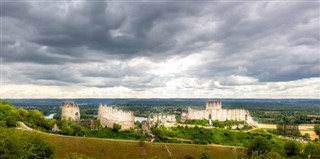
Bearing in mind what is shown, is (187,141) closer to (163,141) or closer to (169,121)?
(163,141)

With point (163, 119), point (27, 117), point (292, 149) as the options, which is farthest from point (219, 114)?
point (27, 117)

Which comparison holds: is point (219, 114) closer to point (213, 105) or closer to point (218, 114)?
point (218, 114)

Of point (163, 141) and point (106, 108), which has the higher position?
point (106, 108)

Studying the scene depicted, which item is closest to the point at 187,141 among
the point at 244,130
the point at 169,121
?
the point at 169,121

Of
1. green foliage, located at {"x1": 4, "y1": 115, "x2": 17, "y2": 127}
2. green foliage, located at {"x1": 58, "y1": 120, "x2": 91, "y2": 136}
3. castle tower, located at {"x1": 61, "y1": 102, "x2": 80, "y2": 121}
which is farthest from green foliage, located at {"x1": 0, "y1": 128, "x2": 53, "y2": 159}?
castle tower, located at {"x1": 61, "y1": 102, "x2": 80, "y2": 121}

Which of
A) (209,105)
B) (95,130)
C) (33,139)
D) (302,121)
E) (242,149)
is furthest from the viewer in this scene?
(302,121)

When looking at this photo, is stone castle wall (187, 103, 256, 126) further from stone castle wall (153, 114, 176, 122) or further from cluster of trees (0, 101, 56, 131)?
cluster of trees (0, 101, 56, 131)
